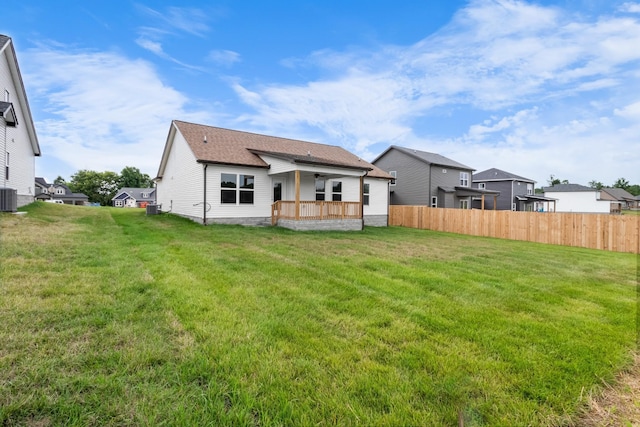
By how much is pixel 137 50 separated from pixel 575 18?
60.2 ft

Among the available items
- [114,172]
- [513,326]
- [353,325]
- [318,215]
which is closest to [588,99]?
[318,215]

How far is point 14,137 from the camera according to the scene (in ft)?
45.4

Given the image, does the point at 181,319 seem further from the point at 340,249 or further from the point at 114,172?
the point at 114,172

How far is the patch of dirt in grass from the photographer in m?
1.98

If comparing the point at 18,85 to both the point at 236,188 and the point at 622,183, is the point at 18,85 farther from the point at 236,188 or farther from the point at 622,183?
the point at 622,183

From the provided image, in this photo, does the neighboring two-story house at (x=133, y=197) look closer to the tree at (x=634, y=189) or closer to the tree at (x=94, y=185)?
the tree at (x=94, y=185)

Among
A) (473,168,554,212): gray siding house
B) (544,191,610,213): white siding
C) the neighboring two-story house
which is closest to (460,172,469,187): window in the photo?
(473,168,554,212): gray siding house

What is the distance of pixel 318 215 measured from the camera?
47.6 ft

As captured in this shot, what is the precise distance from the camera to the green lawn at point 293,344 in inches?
75.5

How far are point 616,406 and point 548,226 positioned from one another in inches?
571

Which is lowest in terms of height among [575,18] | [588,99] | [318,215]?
[318,215]

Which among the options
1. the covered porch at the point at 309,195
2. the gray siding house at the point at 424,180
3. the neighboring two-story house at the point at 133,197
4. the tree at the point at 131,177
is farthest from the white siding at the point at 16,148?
the tree at the point at 131,177

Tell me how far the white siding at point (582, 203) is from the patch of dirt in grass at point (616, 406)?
57370 mm

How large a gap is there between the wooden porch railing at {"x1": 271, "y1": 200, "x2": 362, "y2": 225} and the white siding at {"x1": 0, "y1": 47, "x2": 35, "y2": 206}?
36.8 ft
